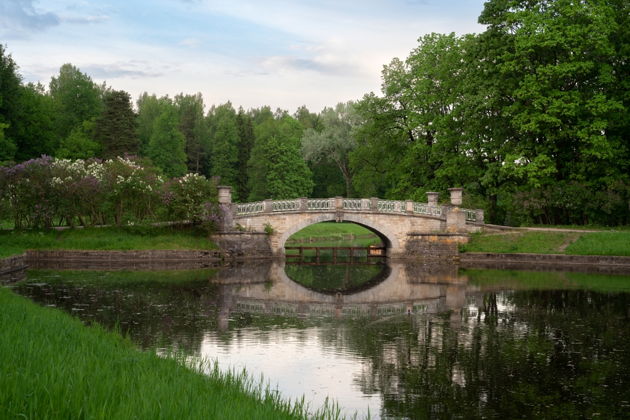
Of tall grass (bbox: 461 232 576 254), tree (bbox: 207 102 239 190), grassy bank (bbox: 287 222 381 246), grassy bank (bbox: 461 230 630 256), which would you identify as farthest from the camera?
tree (bbox: 207 102 239 190)

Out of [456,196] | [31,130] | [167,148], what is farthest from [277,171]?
[456,196]

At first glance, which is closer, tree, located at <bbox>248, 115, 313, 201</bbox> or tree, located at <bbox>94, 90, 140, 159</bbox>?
tree, located at <bbox>94, 90, 140, 159</bbox>

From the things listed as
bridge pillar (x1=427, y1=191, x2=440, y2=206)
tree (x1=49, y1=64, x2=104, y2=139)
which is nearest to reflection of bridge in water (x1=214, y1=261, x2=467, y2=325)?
bridge pillar (x1=427, y1=191, x2=440, y2=206)

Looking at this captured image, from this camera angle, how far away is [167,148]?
208 ft

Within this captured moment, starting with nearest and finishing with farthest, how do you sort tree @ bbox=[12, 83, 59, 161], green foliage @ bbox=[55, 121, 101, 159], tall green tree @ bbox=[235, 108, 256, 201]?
tree @ bbox=[12, 83, 59, 161] → green foliage @ bbox=[55, 121, 101, 159] → tall green tree @ bbox=[235, 108, 256, 201]

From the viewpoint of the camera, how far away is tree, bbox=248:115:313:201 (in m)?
63.1

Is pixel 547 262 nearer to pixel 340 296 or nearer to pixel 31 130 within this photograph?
pixel 340 296

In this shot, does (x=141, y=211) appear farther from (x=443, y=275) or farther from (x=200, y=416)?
(x=200, y=416)

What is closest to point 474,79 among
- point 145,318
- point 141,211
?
point 141,211

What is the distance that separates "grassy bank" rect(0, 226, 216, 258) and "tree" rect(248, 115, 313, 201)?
2926 cm

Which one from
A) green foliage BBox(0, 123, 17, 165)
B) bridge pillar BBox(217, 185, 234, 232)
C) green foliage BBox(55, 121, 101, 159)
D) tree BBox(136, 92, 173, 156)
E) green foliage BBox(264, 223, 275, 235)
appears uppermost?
tree BBox(136, 92, 173, 156)

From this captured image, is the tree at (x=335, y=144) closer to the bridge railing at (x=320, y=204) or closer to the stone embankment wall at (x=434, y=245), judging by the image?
the bridge railing at (x=320, y=204)

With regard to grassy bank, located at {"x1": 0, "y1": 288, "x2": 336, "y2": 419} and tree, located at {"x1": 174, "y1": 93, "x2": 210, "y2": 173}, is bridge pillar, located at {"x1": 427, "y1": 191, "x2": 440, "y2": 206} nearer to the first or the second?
grassy bank, located at {"x1": 0, "y1": 288, "x2": 336, "y2": 419}

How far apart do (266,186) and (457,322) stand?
47695mm
